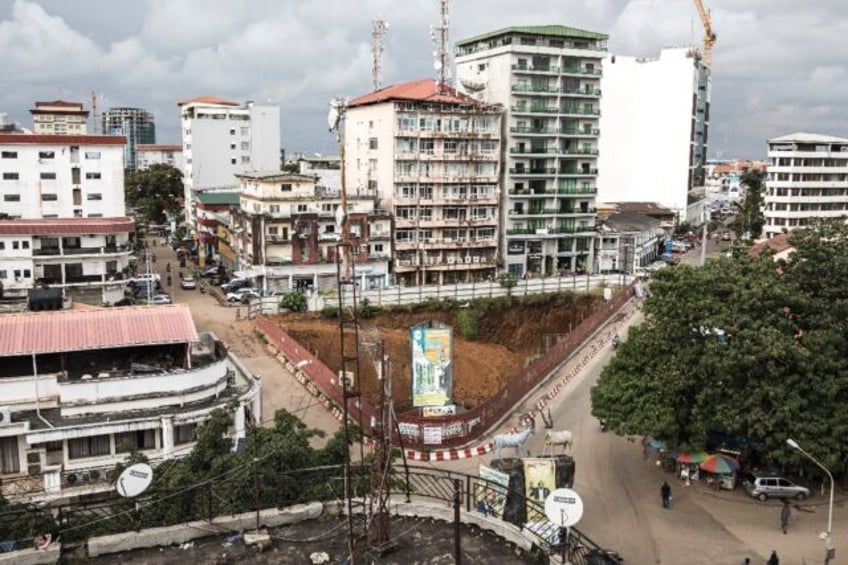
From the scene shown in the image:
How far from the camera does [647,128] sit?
A: 3723 inches

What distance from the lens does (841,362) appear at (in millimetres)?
25625

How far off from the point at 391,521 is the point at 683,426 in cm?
1707

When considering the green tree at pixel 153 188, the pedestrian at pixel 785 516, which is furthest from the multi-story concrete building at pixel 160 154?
the pedestrian at pixel 785 516

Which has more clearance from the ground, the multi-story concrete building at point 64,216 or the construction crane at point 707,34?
the construction crane at point 707,34

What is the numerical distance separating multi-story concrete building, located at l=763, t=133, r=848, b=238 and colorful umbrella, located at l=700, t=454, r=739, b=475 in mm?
61728

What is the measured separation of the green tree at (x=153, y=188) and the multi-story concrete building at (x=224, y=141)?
354 cm

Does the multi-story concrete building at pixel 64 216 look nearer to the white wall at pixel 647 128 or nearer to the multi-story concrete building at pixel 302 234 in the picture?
the multi-story concrete building at pixel 302 234

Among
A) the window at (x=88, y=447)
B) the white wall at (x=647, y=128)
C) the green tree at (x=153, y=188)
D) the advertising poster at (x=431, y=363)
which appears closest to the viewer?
the window at (x=88, y=447)

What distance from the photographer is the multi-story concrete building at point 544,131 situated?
6234 centimetres

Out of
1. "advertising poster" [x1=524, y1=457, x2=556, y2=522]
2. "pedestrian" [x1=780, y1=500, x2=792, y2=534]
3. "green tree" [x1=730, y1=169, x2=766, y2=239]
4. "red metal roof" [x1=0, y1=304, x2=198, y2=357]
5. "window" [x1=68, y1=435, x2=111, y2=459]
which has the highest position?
"green tree" [x1=730, y1=169, x2=766, y2=239]

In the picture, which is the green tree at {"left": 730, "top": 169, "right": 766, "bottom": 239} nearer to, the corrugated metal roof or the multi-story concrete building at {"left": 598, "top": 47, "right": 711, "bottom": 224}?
the multi-story concrete building at {"left": 598, "top": 47, "right": 711, "bottom": 224}

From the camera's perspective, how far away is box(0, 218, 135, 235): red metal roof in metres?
45.4

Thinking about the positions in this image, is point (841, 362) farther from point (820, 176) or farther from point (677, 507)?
point (820, 176)

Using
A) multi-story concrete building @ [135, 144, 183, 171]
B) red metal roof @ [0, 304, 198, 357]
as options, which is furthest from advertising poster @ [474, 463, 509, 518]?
multi-story concrete building @ [135, 144, 183, 171]
